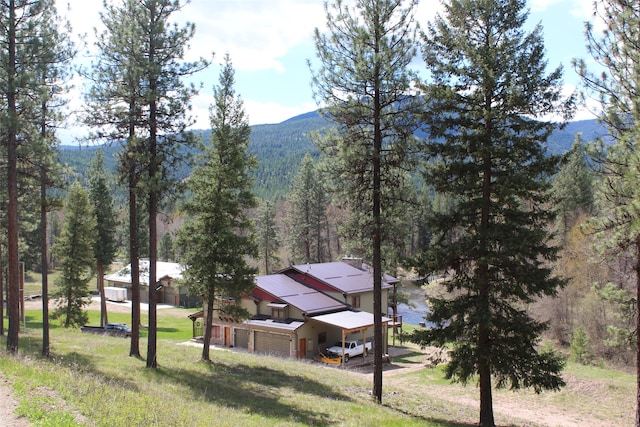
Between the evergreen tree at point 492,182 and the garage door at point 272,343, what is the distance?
1867 centimetres

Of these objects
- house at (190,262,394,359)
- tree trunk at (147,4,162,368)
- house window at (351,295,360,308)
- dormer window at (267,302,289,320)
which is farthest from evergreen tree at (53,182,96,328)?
tree trunk at (147,4,162,368)

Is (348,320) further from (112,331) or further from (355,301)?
(112,331)

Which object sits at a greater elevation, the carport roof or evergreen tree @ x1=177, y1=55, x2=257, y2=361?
evergreen tree @ x1=177, y1=55, x2=257, y2=361

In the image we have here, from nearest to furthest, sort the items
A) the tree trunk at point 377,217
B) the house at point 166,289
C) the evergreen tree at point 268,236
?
the tree trunk at point 377,217
the evergreen tree at point 268,236
the house at point 166,289

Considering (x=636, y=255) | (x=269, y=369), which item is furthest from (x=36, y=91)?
(x=636, y=255)

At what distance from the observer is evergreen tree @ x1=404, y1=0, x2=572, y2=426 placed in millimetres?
12945

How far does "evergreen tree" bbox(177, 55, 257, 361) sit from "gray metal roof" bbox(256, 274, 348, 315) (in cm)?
1092

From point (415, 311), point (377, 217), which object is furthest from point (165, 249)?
point (377, 217)

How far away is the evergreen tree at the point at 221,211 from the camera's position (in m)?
20.8

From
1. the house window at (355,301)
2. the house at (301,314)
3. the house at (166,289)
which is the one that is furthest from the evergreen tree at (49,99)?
the house at (166,289)

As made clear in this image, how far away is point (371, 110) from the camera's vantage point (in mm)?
15516

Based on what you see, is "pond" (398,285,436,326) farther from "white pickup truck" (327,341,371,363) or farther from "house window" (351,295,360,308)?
"white pickup truck" (327,341,371,363)

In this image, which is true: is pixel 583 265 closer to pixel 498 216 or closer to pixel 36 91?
pixel 498 216

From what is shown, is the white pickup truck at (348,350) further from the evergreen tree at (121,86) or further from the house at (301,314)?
the evergreen tree at (121,86)
